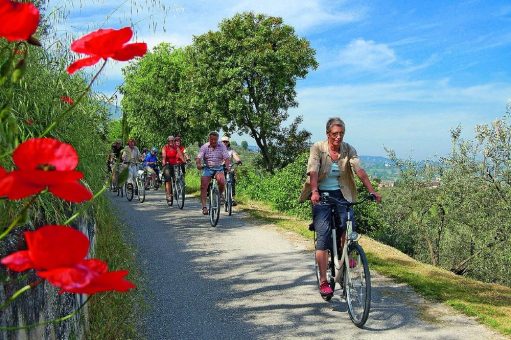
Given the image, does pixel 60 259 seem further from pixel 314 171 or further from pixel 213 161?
pixel 213 161

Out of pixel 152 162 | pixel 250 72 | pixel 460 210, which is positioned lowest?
pixel 460 210

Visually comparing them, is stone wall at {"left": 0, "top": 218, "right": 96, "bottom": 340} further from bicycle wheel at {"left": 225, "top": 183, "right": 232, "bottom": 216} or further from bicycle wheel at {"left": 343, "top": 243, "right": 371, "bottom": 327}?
bicycle wheel at {"left": 225, "top": 183, "right": 232, "bottom": 216}

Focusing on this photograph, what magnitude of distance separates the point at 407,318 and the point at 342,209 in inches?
52.8

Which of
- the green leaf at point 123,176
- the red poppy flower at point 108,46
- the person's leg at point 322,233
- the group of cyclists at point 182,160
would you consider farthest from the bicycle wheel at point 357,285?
the red poppy flower at point 108,46

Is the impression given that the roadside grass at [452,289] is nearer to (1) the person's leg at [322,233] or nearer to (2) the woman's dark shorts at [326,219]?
(1) the person's leg at [322,233]

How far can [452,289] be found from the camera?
6.72 m

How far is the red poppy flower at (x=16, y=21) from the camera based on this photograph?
814 mm

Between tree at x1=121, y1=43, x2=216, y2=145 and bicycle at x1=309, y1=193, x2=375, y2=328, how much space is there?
31.6 meters

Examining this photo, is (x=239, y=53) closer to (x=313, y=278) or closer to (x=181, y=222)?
(x=181, y=222)

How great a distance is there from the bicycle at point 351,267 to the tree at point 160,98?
1245 inches

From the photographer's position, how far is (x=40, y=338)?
2840mm

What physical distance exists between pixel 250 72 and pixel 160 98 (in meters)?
11.9

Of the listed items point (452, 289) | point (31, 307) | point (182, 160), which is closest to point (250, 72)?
point (182, 160)

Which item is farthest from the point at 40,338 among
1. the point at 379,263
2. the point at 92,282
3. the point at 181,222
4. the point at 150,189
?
the point at 150,189
